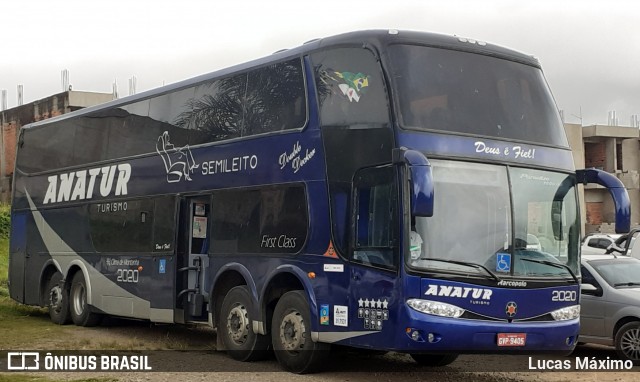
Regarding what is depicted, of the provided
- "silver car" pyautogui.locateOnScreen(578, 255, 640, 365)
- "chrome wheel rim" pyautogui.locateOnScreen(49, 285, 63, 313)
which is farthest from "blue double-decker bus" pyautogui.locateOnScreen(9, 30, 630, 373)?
"chrome wheel rim" pyautogui.locateOnScreen(49, 285, 63, 313)

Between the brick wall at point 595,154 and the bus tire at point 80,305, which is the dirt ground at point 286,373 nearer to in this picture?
the bus tire at point 80,305

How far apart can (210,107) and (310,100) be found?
294 centimetres

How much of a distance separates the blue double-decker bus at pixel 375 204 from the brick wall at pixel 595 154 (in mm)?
43896

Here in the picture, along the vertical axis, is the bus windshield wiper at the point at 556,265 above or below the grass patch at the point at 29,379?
above

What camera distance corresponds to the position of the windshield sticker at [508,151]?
11094 millimetres

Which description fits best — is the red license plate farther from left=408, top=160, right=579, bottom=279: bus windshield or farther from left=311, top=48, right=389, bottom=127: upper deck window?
left=311, top=48, right=389, bottom=127: upper deck window

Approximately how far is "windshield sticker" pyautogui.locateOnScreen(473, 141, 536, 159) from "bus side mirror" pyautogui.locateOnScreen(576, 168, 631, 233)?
931 millimetres

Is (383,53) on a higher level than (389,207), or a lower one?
higher

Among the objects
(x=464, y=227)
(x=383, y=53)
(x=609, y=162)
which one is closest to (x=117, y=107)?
(x=383, y=53)

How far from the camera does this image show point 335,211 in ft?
38.4

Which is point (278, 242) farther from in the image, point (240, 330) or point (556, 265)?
point (556, 265)

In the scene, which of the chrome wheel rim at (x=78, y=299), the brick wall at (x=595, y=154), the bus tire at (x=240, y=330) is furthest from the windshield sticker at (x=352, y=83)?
the brick wall at (x=595, y=154)

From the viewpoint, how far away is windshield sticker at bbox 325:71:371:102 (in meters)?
11.5

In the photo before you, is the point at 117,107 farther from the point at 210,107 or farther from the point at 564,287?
the point at 564,287
